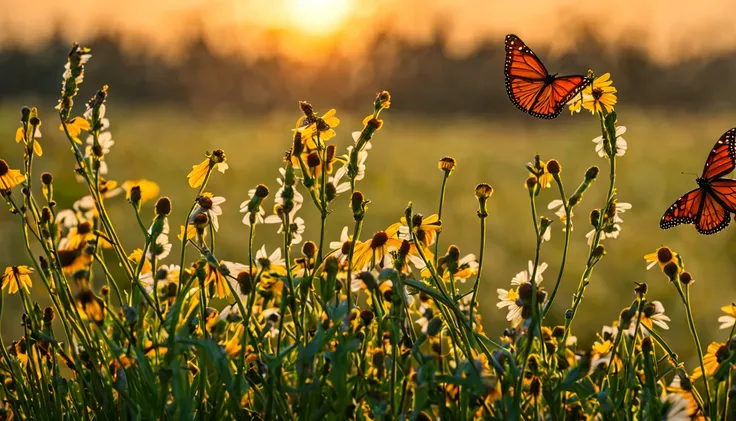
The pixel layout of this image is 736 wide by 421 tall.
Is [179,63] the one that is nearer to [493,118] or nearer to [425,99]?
[425,99]

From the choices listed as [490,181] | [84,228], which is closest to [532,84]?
[84,228]

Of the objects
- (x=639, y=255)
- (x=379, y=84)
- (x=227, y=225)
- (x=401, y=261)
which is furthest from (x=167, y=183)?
(x=379, y=84)

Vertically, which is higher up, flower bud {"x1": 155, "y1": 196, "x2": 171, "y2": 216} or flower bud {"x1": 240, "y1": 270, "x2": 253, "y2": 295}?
flower bud {"x1": 155, "y1": 196, "x2": 171, "y2": 216}

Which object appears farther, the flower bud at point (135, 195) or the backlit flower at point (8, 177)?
the backlit flower at point (8, 177)

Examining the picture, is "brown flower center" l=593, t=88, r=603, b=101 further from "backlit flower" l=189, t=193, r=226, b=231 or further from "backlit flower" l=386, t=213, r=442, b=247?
"backlit flower" l=189, t=193, r=226, b=231

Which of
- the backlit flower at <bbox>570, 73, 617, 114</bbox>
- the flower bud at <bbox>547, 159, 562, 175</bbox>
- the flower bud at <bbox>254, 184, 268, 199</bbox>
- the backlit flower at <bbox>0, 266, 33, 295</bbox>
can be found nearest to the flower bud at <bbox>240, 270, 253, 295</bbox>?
the flower bud at <bbox>254, 184, 268, 199</bbox>

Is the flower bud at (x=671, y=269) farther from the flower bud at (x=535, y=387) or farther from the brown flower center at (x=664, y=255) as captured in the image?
the flower bud at (x=535, y=387)

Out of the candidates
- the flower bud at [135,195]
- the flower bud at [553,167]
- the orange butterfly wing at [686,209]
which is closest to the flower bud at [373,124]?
the flower bud at [553,167]
